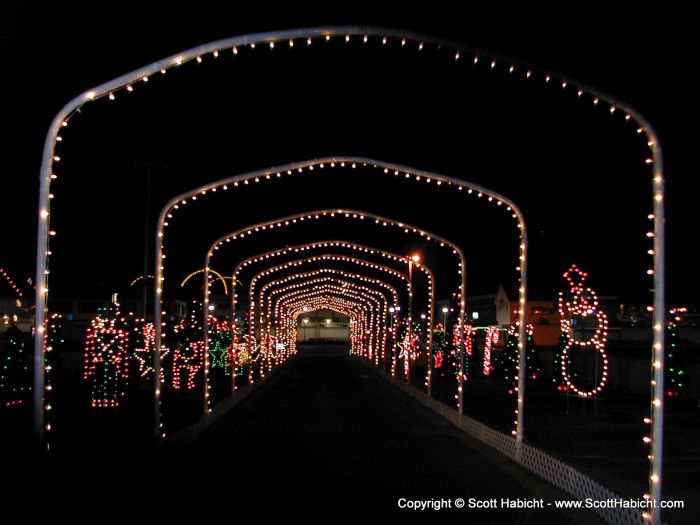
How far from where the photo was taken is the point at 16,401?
67.8ft

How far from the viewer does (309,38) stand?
26.8 feet

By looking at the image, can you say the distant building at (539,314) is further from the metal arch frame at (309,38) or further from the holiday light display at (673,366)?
the metal arch frame at (309,38)

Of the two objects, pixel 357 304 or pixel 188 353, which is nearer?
pixel 188 353

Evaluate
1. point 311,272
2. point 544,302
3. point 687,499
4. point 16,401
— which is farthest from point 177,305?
point 687,499

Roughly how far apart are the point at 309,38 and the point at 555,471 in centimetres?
638

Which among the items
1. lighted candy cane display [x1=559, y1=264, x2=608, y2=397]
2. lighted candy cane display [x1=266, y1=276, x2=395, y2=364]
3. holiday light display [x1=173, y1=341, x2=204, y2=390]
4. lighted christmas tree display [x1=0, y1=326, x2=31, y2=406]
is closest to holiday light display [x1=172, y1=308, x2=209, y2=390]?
holiday light display [x1=173, y1=341, x2=204, y2=390]

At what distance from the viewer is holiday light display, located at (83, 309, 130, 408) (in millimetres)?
21641

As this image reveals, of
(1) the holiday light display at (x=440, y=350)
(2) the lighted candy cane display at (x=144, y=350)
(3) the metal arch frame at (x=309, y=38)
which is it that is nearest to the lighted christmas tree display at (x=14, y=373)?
(2) the lighted candy cane display at (x=144, y=350)

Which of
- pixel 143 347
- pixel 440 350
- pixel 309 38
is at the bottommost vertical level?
pixel 440 350

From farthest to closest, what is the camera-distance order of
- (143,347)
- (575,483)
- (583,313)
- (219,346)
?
(219,346) < (143,347) < (583,313) < (575,483)

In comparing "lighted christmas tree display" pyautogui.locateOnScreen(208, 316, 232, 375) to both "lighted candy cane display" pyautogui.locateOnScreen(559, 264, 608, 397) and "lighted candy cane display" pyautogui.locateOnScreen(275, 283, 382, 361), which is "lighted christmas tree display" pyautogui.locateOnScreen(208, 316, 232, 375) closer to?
"lighted candy cane display" pyautogui.locateOnScreen(275, 283, 382, 361)

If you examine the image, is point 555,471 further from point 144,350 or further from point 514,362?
point 144,350

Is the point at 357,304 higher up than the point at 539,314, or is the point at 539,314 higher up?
the point at 357,304

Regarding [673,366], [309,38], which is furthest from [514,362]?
[309,38]
